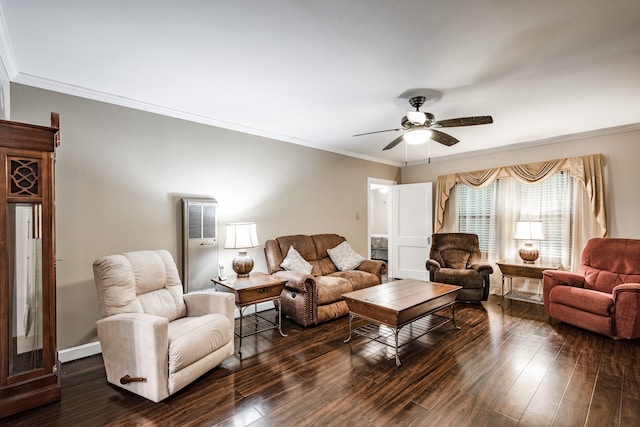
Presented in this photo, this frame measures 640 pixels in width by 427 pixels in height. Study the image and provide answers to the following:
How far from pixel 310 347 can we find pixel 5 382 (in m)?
2.22

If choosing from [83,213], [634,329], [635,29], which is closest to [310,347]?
[83,213]

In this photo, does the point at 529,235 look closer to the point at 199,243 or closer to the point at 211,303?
the point at 211,303

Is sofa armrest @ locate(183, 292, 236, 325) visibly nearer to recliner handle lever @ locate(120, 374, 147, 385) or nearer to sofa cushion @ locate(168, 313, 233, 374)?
sofa cushion @ locate(168, 313, 233, 374)

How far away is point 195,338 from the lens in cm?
226

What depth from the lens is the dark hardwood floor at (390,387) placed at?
1.93 metres

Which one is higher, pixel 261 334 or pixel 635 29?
pixel 635 29

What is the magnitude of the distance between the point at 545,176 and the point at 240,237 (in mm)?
4644

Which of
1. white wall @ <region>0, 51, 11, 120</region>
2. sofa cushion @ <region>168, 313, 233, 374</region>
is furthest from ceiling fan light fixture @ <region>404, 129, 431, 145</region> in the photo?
white wall @ <region>0, 51, 11, 120</region>

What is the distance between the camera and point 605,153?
13.9 ft

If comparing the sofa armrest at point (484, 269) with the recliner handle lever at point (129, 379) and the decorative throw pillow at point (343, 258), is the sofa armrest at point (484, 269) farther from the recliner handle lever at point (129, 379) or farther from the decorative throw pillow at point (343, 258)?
the recliner handle lever at point (129, 379)

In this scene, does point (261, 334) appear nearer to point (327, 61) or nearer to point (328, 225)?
point (328, 225)

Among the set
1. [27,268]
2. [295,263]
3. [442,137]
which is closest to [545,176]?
[442,137]

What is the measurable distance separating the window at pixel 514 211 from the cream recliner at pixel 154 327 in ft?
15.3

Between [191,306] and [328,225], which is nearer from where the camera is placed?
[191,306]
